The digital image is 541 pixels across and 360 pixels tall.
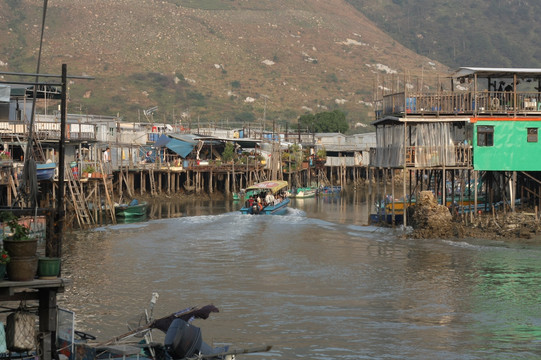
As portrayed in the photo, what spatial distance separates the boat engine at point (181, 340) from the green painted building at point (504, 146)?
2555 centimetres

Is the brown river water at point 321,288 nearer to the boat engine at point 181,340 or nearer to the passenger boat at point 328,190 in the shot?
the boat engine at point 181,340

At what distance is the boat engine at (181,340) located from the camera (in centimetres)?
1409

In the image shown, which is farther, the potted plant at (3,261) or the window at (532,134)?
the window at (532,134)

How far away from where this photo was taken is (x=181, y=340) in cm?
1413

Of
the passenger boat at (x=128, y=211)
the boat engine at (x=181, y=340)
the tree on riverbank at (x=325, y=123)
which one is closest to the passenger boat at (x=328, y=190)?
the tree on riverbank at (x=325, y=123)

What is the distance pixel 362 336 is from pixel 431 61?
6507 inches

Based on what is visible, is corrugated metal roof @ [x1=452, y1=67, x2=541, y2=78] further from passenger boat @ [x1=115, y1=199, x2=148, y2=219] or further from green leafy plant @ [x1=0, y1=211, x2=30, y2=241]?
green leafy plant @ [x1=0, y1=211, x2=30, y2=241]

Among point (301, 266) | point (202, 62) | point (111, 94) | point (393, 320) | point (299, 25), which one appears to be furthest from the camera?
point (299, 25)

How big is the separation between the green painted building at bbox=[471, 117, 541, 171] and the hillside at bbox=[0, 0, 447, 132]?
238 ft

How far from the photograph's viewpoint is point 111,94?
115188mm

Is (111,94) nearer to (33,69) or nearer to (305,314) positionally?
(33,69)

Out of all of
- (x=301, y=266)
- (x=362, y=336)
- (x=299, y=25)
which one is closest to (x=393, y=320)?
(x=362, y=336)

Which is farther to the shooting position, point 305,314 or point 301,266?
point 301,266

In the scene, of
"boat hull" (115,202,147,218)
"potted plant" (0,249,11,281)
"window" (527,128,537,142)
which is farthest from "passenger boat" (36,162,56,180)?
"potted plant" (0,249,11,281)
